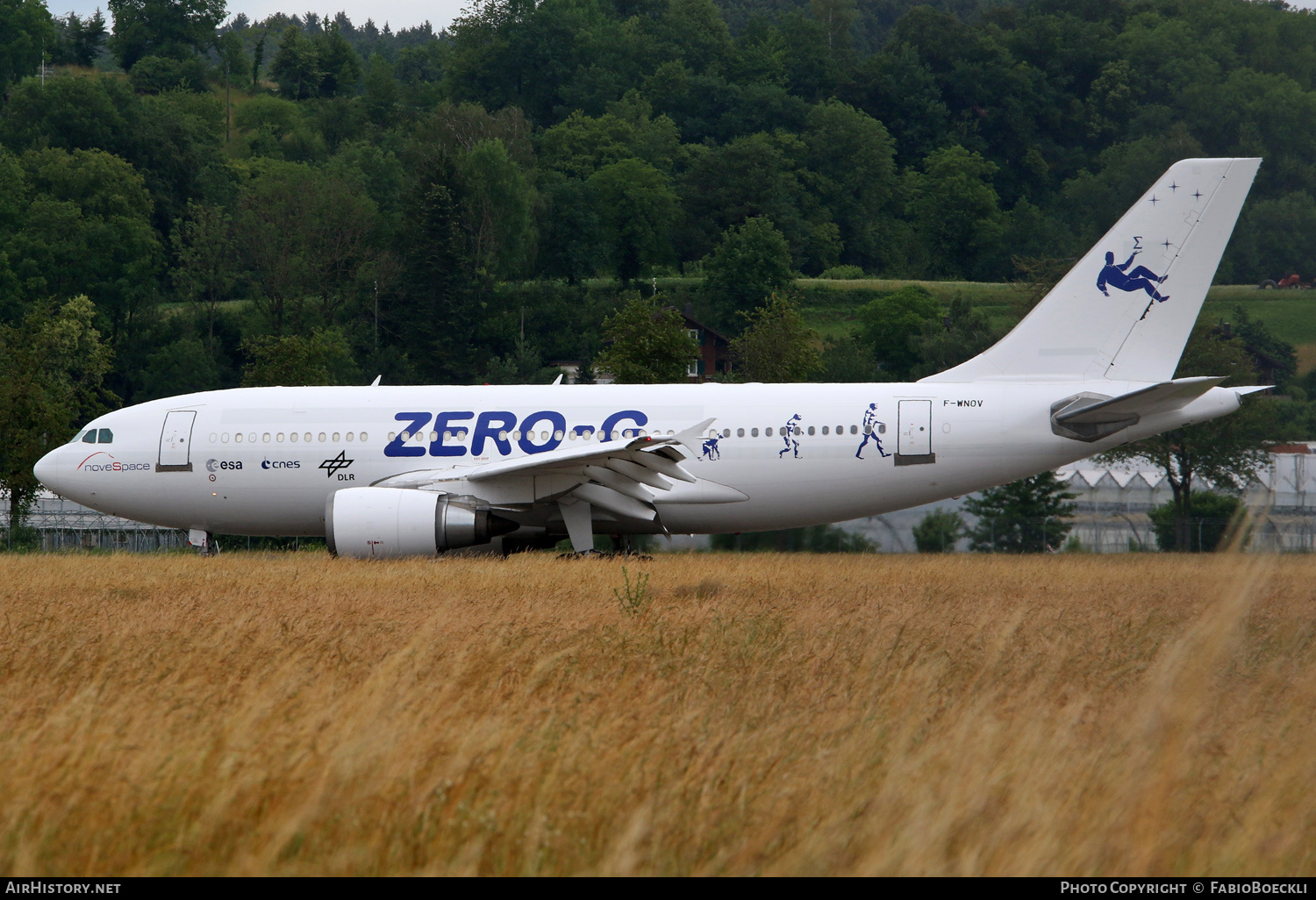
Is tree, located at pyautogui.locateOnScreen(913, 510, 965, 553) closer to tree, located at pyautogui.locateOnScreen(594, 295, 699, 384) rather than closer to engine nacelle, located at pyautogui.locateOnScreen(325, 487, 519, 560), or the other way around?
engine nacelle, located at pyautogui.locateOnScreen(325, 487, 519, 560)

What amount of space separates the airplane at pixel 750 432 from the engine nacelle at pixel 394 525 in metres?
0.16

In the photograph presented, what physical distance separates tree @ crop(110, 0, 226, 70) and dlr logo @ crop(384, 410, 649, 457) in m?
116

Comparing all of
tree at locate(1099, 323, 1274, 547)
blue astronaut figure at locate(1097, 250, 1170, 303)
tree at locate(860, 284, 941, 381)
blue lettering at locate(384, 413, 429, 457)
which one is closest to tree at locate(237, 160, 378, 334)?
tree at locate(860, 284, 941, 381)

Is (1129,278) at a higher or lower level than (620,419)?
higher

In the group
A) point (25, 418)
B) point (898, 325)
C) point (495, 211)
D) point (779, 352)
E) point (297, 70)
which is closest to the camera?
point (25, 418)

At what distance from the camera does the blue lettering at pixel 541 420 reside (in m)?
17.9

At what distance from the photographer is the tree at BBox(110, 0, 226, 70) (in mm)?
120250

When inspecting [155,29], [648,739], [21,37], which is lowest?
[648,739]

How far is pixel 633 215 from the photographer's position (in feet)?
278

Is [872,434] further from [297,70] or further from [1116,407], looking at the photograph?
[297,70]

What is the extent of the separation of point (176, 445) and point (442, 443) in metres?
4.00

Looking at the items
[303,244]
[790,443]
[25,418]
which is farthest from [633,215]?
[790,443]

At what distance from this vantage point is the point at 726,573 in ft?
49.0

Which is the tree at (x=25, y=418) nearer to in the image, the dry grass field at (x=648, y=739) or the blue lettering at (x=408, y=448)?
the blue lettering at (x=408, y=448)
